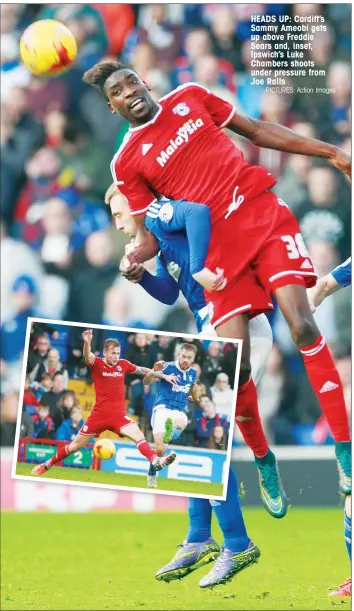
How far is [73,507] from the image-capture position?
17.3 ft

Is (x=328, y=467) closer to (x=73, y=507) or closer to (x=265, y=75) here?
(x=73, y=507)

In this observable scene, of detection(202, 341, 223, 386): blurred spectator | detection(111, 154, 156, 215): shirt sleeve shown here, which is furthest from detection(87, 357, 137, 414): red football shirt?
detection(111, 154, 156, 215): shirt sleeve

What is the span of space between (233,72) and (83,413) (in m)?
1.72

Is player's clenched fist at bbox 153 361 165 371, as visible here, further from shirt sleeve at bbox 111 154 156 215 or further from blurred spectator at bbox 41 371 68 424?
shirt sleeve at bbox 111 154 156 215

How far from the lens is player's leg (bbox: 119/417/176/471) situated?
444 centimetres

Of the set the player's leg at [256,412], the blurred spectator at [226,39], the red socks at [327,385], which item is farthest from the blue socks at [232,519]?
the blurred spectator at [226,39]

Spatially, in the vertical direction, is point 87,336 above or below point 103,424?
above

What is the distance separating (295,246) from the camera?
4445mm

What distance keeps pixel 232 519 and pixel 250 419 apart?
47 cm

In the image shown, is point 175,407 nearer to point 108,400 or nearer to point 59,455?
point 108,400

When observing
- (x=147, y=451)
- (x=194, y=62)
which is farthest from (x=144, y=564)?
(x=194, y=62)

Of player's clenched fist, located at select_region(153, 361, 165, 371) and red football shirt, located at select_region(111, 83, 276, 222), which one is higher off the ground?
red football shirt, located at select_region(111, 83, 276, 222)

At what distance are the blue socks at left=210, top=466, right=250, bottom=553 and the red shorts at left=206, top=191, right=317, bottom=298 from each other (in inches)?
33.9

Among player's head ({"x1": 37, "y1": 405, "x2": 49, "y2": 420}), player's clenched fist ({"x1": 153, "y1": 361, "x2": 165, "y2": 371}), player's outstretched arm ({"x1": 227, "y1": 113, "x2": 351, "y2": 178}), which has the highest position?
player's outstretched arm ({"x1": 227, "y1": 113, "x2": 351, "y2": 178})
